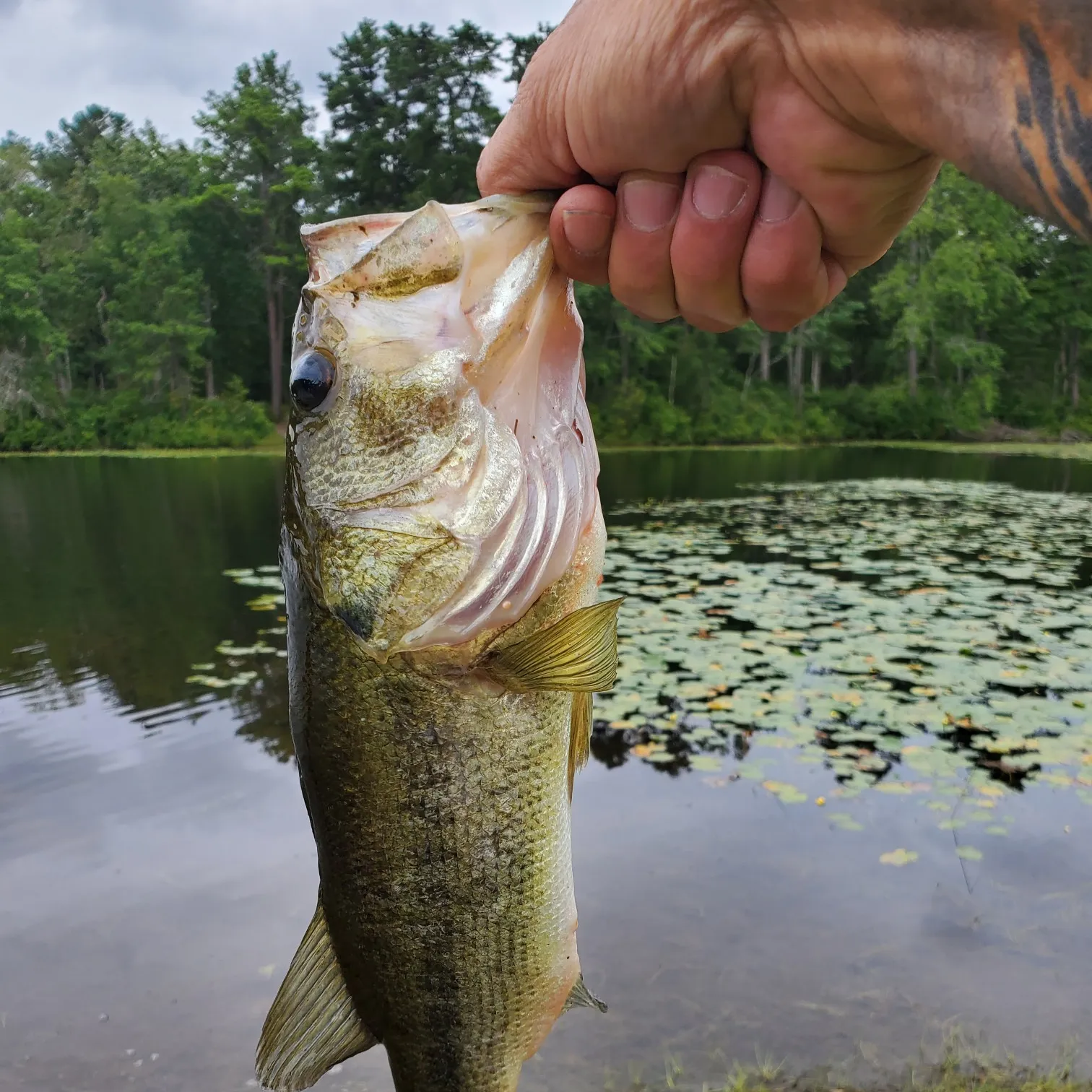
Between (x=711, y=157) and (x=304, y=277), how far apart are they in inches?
1543

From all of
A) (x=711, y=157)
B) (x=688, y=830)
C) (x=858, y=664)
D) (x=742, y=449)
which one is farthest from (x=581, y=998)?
(x=742, y=449)

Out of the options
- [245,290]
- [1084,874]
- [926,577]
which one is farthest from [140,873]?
[245,290]

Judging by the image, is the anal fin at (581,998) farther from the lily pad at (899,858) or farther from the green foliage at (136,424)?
the green foliage at (136,424)

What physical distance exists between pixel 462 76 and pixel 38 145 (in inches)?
1396

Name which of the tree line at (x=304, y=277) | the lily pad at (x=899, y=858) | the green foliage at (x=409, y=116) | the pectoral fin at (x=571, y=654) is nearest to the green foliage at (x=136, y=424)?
the tree line at (x=304, y=277)

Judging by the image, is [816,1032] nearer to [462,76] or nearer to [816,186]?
[816,186]

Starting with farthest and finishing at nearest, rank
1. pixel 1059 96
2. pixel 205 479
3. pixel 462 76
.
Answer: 1. pixel 462 76
2. pixel 205 479
3. pixel 1059 96

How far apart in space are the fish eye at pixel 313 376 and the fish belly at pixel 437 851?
0.38 m

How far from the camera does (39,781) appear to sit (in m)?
5.77

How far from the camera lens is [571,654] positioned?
62.2 inches

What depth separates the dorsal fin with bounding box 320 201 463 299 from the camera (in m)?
1.53

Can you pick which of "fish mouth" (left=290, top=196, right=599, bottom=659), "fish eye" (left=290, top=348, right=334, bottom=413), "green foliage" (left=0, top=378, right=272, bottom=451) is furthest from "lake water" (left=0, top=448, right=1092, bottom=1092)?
"green foliage" (left=0, top=378, right=272, bottom=451)

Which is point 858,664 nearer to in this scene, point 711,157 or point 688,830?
point 688,830

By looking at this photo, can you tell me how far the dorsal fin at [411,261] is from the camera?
5.02 feet
